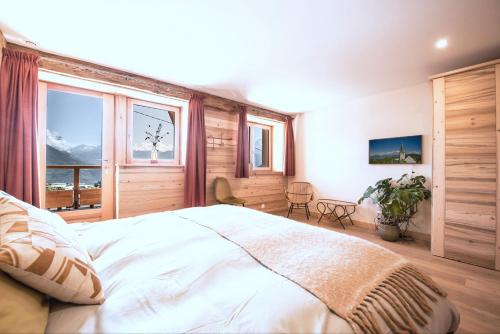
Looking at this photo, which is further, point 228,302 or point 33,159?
point 33,159

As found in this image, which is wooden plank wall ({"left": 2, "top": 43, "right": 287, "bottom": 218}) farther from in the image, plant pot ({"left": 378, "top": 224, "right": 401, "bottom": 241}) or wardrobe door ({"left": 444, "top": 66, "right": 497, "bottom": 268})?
wardrobe door ({"left": 444, "top": 66, "right": 497, "bottom": 268})

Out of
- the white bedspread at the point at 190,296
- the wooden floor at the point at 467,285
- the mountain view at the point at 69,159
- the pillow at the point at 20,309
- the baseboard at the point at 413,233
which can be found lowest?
the wooden floor at the point at 467,285

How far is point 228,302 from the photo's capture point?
684 mm

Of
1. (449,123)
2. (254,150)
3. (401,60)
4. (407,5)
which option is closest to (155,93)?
(254,150)

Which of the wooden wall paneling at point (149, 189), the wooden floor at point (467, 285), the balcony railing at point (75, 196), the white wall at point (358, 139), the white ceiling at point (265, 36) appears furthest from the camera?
the balcony railing at point (75, 196)

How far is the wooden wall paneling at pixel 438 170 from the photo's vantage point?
8.44 feet

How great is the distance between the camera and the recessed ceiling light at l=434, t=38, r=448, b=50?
2.10m

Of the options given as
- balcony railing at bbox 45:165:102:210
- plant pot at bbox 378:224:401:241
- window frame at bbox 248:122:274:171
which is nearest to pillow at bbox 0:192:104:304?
balcony railing at bbox 45:165:102:210

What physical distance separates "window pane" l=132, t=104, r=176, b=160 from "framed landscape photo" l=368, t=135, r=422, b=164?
3497 millimetres

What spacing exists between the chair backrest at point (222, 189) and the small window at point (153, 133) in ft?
2.56

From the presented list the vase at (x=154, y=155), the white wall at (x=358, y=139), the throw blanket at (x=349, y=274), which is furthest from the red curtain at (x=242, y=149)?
the throw blanket at (x=349, y=274)

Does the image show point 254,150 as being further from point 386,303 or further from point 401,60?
point 386,303

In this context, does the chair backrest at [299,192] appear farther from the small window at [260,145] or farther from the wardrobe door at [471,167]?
the wardrobe door at [471,167]

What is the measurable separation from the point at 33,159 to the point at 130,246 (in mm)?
1999
